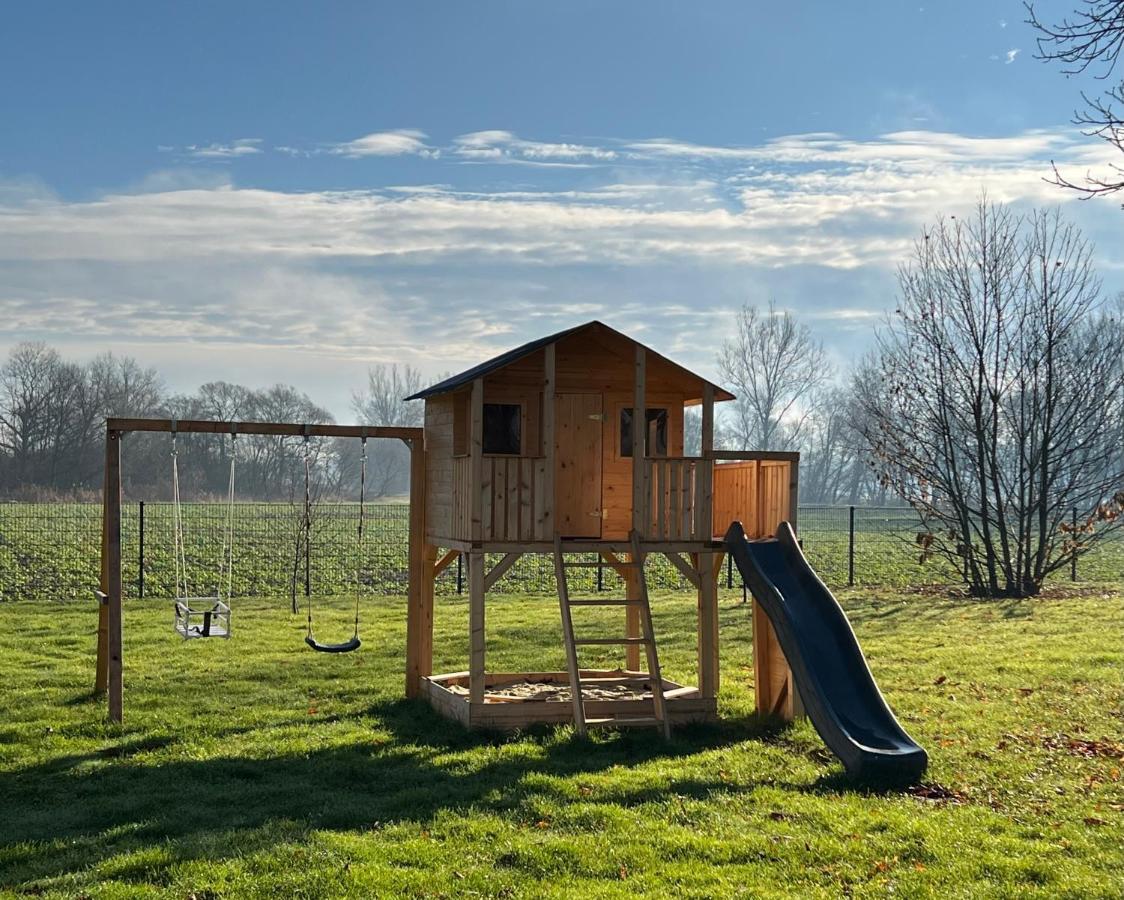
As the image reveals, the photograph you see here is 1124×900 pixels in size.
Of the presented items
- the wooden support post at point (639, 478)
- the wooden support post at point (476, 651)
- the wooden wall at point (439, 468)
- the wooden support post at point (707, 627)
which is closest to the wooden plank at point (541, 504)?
the wooden support post at point (476, 651)

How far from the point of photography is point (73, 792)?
8914 millimetres

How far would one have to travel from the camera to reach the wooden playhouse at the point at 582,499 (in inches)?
448

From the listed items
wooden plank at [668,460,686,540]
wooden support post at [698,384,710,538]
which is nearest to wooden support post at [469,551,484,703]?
wooden plank at [668,460,686,540]

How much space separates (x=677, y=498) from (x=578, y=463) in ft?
4.75

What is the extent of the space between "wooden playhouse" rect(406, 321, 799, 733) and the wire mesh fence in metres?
8.48

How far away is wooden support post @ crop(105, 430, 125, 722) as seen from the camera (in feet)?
37.7

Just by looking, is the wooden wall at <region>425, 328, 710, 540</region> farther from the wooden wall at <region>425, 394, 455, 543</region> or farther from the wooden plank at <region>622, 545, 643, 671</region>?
the wooden plank at <region>622, 545, 643, 671</region>

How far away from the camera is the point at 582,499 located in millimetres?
12945

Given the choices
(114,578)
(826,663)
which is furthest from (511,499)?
(114,578)

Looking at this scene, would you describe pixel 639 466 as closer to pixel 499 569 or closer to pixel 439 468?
pixel 499 569

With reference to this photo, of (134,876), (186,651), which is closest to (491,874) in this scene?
(134,876)

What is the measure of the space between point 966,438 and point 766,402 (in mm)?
33518

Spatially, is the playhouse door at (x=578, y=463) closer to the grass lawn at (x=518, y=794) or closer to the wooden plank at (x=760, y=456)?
the wooden plank at (x=760, y=456)

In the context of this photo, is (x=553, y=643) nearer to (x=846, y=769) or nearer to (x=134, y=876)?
(x=846, y=769)
